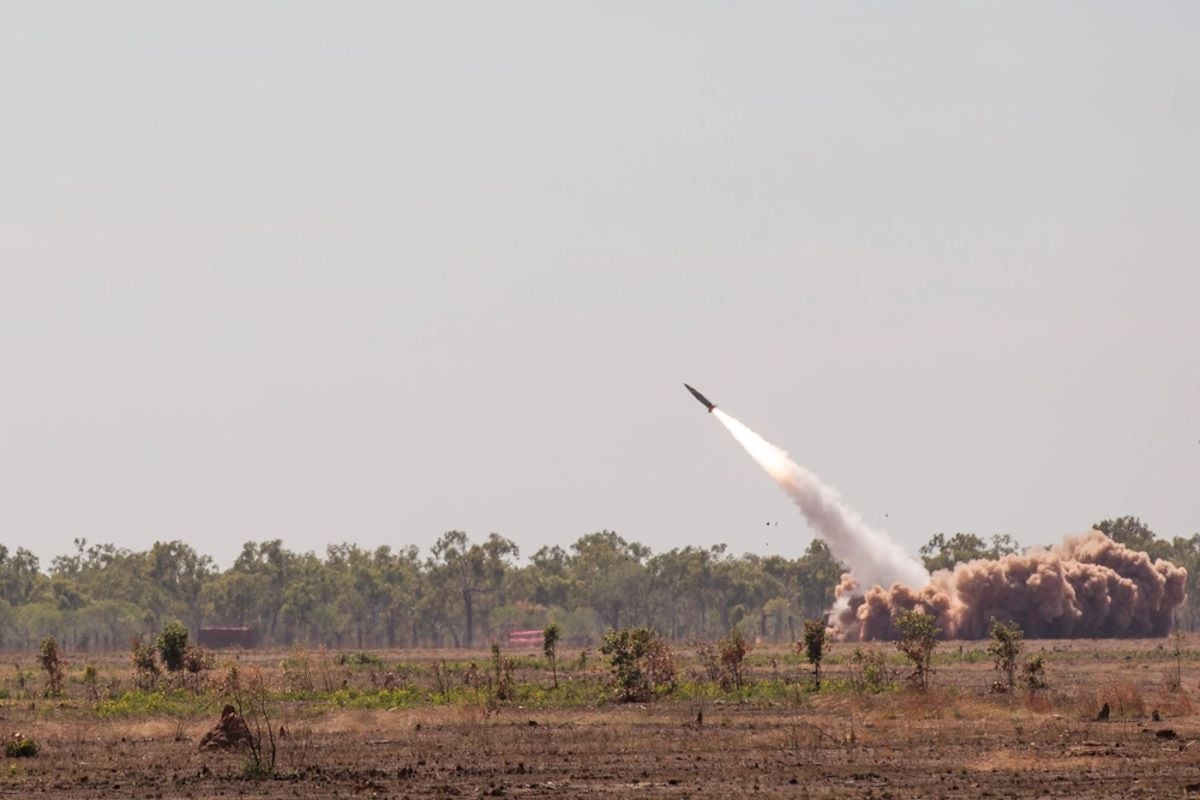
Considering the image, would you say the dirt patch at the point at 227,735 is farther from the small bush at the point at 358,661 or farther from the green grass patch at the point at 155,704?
the small bush at the point at 358,661

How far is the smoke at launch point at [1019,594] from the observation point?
123188 millimetres

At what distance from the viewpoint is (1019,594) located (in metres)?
124

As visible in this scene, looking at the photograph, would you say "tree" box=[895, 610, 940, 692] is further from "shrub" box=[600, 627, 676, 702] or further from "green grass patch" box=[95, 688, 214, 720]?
"green grass patch" box=[95, 688, 214, 720]

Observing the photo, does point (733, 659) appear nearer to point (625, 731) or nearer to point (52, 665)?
point (625, 731)

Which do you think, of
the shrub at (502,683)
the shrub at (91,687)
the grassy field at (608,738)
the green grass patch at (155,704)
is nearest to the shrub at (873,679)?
the grassy field at (608,738)

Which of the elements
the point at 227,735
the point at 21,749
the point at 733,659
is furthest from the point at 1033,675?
the point at 21,749

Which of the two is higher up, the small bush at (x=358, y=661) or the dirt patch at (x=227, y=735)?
the small bush at (x=358, y=661)

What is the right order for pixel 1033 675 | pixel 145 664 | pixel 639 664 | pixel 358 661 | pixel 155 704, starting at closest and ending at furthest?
pixel 155 704 → pixel 1033 675 → pixel 639 664 → pixel 145 664 → pixel 358 661

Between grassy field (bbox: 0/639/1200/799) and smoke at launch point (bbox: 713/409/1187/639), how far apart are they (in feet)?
132

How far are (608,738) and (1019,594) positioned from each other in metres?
74.0

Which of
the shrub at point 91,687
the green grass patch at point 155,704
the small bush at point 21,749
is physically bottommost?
the small bush at point 21,749

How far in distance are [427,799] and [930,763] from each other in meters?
13.1

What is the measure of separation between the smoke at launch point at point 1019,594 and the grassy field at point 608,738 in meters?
40.2

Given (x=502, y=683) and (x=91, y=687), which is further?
(x=91, y=687)
